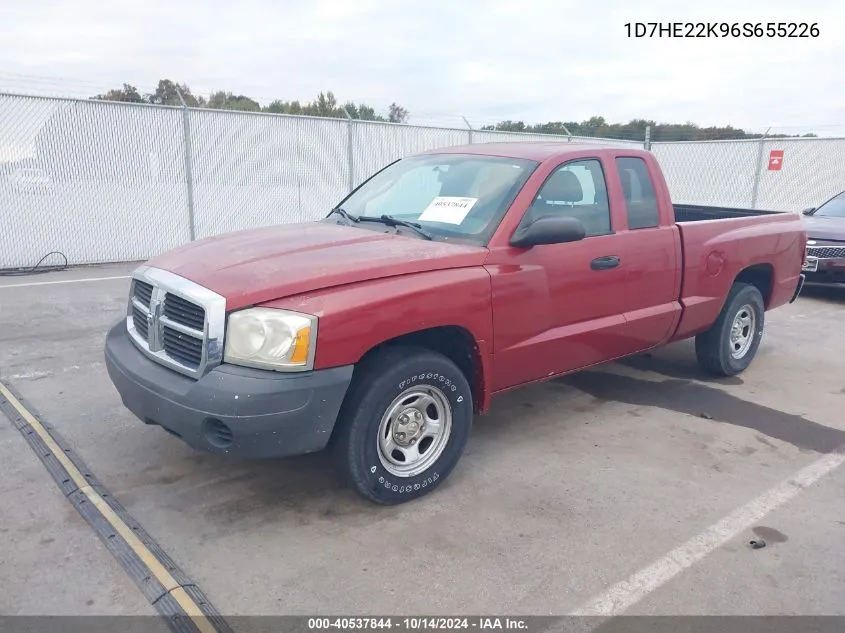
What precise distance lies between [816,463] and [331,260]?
3.21 meters

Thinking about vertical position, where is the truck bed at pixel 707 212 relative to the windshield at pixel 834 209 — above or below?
below

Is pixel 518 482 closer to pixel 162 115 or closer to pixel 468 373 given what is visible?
pixel 468 373

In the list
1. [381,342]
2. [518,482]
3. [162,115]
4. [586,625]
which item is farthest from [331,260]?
[162,115]

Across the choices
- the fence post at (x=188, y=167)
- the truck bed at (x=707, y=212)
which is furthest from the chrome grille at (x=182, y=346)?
the fence post at (x=188, y=167)

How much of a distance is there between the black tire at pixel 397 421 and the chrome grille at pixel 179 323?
70cm

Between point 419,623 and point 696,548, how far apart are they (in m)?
1.43

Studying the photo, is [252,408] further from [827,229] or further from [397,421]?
[827,229]

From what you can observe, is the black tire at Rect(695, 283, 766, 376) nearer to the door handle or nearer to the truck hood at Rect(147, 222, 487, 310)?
the door handle

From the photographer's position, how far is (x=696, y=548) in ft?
10.8

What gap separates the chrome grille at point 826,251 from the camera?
926cm

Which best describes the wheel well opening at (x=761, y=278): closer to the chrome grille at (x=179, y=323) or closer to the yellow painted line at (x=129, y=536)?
the chrome grille at (x=179, y=323)

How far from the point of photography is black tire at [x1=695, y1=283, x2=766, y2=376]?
5.71m

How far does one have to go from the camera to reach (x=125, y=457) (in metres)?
4.11

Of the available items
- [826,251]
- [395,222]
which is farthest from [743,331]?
[826,251]
